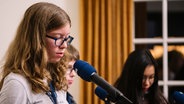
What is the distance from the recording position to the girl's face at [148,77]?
111 inches

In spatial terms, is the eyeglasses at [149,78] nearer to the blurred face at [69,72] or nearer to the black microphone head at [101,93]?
the blurred face at [69,72]

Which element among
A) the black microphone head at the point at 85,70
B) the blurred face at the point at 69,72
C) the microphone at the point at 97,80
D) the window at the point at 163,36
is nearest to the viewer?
the microphone at the point at 97,80

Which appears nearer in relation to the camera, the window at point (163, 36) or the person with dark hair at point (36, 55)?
the person with dark hair at point (36, 55)

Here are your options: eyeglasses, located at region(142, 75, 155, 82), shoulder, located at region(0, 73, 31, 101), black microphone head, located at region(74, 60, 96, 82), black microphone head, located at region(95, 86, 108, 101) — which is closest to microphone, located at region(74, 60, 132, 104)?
black microphone head, located at region(74, 60, 96, 82)

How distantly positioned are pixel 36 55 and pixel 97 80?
0.39 metres

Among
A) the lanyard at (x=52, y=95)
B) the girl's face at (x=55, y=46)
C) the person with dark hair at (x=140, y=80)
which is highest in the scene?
the girl's face at (x=55, y=46)

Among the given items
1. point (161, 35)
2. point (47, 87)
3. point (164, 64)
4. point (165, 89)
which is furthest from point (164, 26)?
point (47, 87)

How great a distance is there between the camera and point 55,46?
68.8 inches

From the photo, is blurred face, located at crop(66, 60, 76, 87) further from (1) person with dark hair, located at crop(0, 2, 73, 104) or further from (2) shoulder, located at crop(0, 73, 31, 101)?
(2) shoulder, located at crop(0, 73, 31, 101)

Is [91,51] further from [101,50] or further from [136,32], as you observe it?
[136,32]

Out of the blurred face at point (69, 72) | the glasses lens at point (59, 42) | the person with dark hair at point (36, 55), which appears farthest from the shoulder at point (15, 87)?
the blurred face at point (69, 72)

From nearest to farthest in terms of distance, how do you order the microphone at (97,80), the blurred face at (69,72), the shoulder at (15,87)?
1. the microphone at (97,80)
2. the shoulder at (15,87)
3. the blurred face at (69,72)

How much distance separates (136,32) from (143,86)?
1754 mm

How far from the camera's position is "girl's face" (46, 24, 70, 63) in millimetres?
1749
